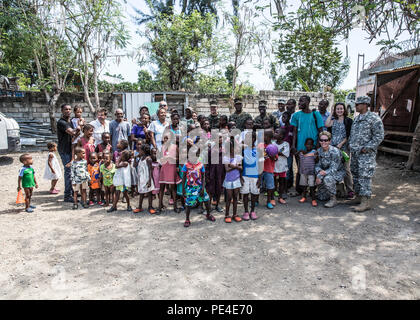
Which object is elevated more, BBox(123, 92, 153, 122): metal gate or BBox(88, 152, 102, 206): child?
BBox(123, 92, 153, 122): metal gate

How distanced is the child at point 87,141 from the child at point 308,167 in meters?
3.91

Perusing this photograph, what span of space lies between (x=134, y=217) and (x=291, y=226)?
2.47 metres

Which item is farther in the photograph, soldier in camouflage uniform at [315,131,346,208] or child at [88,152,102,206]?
child at [88,152,102,206]

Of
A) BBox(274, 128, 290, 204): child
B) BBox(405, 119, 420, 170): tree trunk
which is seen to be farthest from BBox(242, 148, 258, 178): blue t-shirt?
BBox(405, 119, 420, 170): tree trunk

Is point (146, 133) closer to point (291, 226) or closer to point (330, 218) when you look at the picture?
point (291, 226)

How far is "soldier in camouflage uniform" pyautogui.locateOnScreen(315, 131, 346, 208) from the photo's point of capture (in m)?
4.95

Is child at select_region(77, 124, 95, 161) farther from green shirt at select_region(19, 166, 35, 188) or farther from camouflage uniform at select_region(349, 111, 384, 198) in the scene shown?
camouflage uniform at select_region(349, 111, 384, 198)

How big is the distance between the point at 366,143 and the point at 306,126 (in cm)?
105

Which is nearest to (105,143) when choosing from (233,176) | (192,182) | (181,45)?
(192,182)

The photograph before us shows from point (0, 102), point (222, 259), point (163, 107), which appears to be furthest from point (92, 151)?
point (0, 102)

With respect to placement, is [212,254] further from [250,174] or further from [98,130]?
[98,130]

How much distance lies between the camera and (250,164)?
442cm

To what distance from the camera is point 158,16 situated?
1580cm

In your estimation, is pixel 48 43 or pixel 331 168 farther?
pixel 48 43
